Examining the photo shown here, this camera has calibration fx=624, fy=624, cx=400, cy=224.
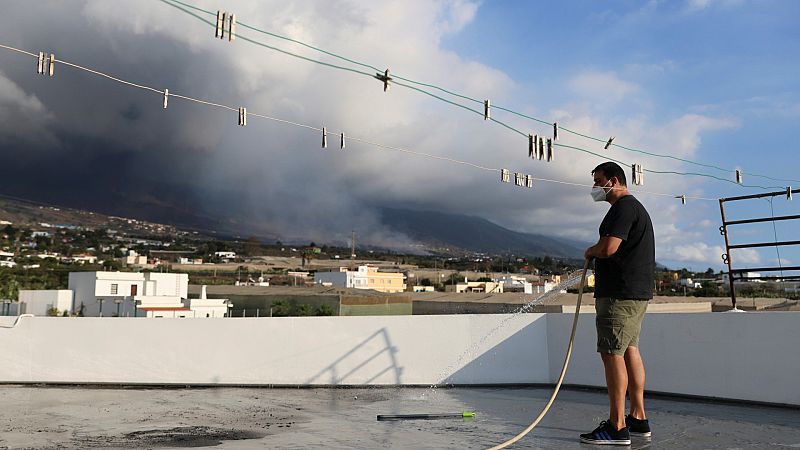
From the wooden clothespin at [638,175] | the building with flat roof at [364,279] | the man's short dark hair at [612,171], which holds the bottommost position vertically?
the man's short dark hair at [612,171]

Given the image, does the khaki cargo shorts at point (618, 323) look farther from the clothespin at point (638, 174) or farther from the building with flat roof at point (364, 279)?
the building with flat roof at point (364, 279)

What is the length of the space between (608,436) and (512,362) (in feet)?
10.7

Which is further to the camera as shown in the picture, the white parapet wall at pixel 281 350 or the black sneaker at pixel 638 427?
the white parapet wall at pixel 281 350

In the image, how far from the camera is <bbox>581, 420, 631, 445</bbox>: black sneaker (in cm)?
322

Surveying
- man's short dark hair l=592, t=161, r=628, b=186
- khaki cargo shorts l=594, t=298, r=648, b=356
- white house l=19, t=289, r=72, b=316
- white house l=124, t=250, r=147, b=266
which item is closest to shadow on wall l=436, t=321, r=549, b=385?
khaki cargo shorts l=594, t=298, r=648, b=356

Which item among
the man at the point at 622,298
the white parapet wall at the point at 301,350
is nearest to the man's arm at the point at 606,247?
the man at the point at 622,298

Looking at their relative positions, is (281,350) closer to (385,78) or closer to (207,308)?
(385,78)

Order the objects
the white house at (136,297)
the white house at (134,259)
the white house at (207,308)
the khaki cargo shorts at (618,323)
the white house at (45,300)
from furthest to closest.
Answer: the white house at (134,259)
the white house at (45,300)
the white house at (207,308)
the white house at (136,297)
the khaki cargo shorts at (618,323)

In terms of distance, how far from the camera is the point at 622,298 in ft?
11.1

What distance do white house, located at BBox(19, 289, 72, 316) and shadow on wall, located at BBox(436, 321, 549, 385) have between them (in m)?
51.2

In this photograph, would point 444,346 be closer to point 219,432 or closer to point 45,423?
point 219,432

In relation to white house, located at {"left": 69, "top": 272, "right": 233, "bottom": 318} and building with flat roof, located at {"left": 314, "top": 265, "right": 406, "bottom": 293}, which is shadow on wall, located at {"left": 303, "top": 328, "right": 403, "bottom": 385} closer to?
white house, located at {"left": 69, "top": 272, "right": 233, "bottom": 318}

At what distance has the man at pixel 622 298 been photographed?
10.8ft

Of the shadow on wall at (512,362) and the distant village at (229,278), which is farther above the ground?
the distant village at (229,278)
